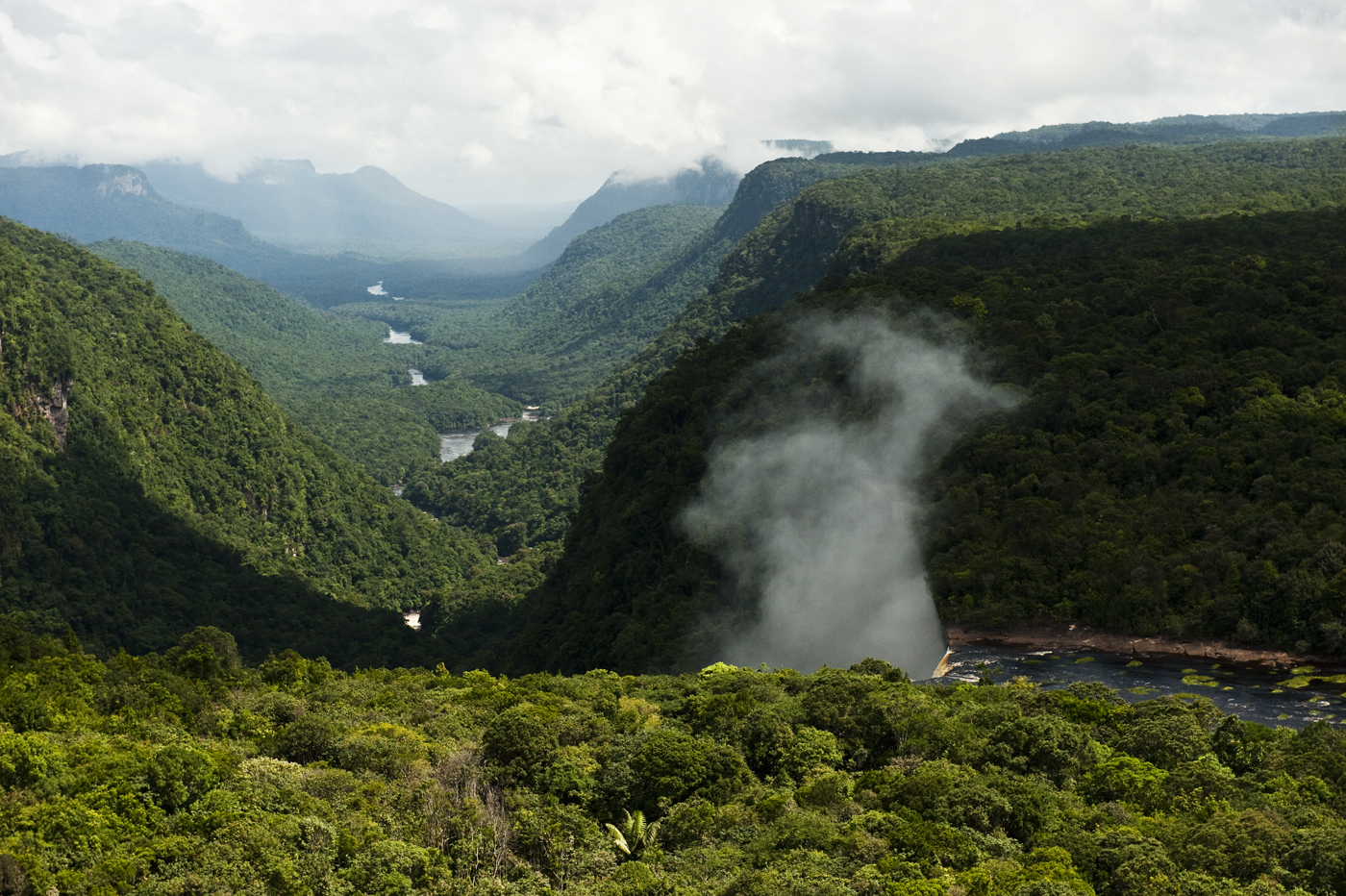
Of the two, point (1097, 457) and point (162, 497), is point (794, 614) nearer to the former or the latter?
point (1097, 457)

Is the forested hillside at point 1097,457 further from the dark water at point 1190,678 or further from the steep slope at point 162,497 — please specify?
the steep slope at point 162,497

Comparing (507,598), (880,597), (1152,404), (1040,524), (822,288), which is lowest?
(507,598)

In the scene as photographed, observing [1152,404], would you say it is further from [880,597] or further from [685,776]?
[685,776]

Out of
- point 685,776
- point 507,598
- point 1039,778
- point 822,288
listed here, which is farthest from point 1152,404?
point 507,598

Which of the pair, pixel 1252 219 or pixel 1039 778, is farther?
pixel 1252 219

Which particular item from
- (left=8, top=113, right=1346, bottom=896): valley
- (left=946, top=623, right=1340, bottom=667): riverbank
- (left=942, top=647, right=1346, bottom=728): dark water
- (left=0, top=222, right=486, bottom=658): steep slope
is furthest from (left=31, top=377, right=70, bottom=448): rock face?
(left=942, top=647, right=1346, bottom=728): dark water

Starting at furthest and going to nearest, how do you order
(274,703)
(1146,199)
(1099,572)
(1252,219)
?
(1146,199)
(1252,219)
(1099,572)
(274,703)

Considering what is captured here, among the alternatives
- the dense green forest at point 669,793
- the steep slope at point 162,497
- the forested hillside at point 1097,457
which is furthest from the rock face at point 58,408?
the dense green forest at point 669,793
